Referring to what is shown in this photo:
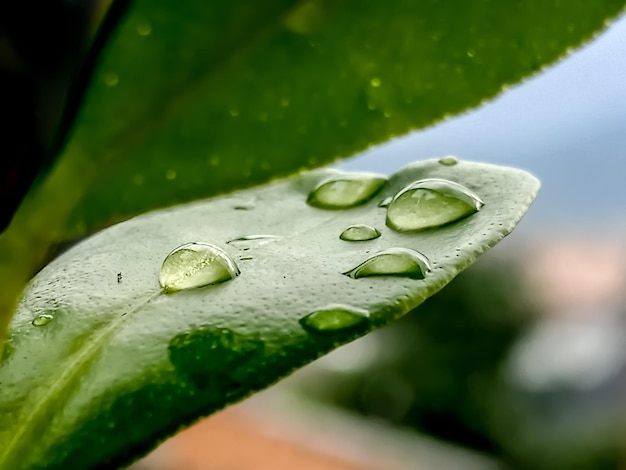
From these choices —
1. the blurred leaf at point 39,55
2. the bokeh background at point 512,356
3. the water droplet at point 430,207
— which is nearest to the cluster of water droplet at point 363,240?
the water droplet at point 430,207

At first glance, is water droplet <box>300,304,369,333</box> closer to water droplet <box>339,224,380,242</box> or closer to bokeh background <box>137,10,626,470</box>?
water droplet <box>339,224,380,242</box>

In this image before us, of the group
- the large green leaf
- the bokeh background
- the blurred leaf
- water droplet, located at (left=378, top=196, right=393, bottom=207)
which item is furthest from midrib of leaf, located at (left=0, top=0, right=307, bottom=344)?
the bokeh background

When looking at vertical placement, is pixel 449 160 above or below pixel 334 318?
above

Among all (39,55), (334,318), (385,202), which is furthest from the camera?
(39,55)

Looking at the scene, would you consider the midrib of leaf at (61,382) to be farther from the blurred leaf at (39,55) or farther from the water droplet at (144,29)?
the blurred leaf at (39,55)

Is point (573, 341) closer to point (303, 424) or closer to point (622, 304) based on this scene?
point (622, 304)

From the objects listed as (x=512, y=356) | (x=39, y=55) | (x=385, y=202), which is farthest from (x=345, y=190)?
(x=512, y=356)

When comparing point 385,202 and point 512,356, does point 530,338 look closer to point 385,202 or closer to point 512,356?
point 512,356

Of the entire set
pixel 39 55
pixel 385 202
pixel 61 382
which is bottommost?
pixel 61 382
